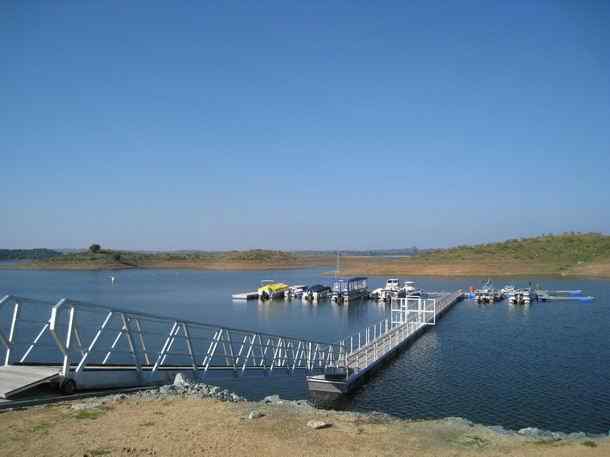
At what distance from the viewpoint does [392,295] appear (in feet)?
217

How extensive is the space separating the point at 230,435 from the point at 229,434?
0.06m

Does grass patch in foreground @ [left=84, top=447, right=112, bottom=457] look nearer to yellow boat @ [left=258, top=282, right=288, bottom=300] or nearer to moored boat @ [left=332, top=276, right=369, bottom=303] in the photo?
moored boat @ [left=332, top=276, right=369, bottom=303]

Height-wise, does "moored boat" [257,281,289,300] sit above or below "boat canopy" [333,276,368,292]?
below

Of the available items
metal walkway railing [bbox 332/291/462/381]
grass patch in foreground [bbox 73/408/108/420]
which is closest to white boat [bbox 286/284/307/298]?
metal walkway railing [bbox 332/291/462/381]

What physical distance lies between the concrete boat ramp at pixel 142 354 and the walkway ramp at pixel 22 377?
0.02m

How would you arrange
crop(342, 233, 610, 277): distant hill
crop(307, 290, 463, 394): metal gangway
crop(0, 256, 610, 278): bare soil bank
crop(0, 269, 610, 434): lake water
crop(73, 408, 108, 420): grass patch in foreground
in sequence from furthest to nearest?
1. crop(342, 233, 610, 277): distant hill
2. crop(0, 256, 610, 278): bare soil bank
3. crop(307, 290, 463, 394): metal gangway
4. crop(0, 269, 610, 434): lake water
5. crop(73, 408, 108, 420): grass patch in foreground

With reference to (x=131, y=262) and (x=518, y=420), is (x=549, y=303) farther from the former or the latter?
(x=131, y=262)

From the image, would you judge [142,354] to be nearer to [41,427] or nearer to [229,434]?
[229,434]

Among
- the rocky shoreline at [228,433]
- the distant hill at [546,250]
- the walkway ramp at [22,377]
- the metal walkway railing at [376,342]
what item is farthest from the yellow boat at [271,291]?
the distant hill at [546,250]

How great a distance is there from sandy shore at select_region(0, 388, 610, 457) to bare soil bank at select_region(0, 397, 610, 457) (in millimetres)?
16

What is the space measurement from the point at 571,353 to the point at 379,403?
1567 cm

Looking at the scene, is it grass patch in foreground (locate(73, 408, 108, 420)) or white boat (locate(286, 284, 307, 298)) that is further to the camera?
white boat (locate(286, 284, 307, 298))

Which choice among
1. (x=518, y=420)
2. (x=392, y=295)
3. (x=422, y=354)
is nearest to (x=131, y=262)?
(x=392, y=295)

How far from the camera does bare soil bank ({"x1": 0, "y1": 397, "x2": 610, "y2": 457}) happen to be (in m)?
8.77
